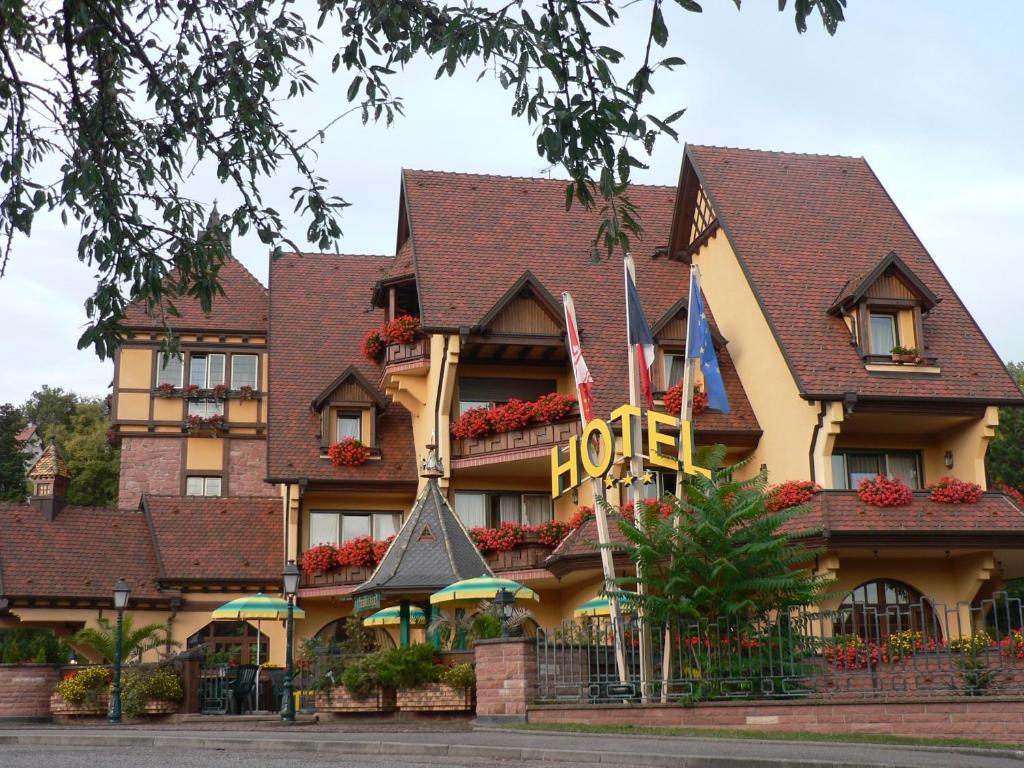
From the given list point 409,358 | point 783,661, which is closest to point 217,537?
point 409,358

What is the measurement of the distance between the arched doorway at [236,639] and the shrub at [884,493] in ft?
48.9

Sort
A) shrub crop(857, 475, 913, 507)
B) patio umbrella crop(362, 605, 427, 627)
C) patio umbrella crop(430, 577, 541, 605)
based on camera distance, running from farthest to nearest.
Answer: shrub crop(857, 475, 913, 507) < patio umbrella crop(362, 605, 427, 627) < patio umbrella crop(430, 577, 541, 605)

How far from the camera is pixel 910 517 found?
26.6m

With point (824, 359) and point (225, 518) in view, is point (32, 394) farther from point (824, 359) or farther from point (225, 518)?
point (824, 359)

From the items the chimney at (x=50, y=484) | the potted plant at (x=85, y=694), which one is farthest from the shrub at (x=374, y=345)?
the potted plant at (x=85, y=694)

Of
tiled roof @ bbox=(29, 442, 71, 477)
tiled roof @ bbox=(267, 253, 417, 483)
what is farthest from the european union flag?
tiled roof @ bbox=(29, 442, 71, 477)

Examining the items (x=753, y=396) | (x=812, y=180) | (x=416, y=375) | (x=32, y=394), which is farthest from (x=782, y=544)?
(x=32, y=394)

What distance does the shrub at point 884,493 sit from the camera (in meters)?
26.6

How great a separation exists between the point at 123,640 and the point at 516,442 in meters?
9.76

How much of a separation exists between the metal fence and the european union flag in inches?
183

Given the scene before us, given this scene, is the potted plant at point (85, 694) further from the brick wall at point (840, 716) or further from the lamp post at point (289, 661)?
the brick wall at point (840, 716)

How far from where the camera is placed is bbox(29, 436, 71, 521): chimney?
115ft

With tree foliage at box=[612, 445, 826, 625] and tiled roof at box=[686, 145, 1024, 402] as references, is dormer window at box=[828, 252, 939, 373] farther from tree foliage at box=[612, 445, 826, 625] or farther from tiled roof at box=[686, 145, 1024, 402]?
tree foliage at box=[612, 445, 826, 625]

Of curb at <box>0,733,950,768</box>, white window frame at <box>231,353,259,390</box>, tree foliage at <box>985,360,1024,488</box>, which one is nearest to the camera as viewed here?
curb at <box>0,733,950,768</box>
